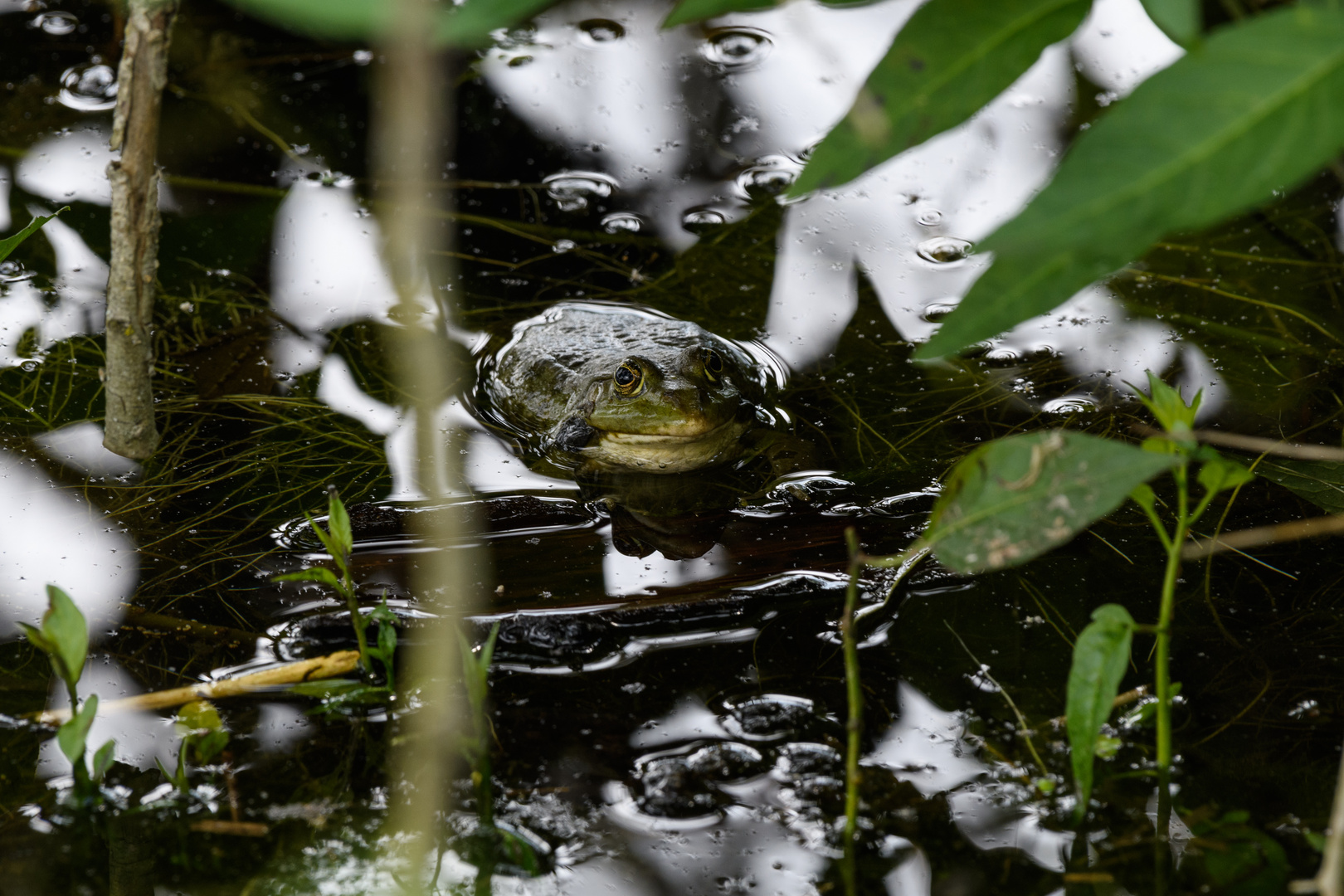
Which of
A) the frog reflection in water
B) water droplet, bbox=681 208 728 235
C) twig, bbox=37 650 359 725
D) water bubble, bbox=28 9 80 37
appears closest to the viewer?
twig, bbox=37 650 359 725

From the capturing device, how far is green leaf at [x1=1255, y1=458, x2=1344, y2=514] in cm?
315

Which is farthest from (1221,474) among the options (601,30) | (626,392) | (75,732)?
(601,30)

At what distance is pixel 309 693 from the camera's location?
2.53 meters

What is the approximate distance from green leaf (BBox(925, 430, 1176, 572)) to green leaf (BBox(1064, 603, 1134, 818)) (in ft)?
1.11

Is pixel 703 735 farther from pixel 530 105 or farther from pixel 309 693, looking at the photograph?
pixel 530 105

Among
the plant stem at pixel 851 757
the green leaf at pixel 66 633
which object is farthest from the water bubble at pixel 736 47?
the green leaf at pixel 66 633

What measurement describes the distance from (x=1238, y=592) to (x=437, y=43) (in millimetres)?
2785

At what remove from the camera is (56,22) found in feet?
19.5

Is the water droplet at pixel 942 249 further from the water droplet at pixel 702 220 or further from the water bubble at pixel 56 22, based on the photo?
the water bubble at pixel 56 22

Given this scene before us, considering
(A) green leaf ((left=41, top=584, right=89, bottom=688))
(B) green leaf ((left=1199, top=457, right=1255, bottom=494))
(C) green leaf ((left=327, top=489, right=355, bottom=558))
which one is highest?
(C) green leaf ((left=327, top=489, right=355, bottom=558))

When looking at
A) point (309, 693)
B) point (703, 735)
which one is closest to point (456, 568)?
point (703, 735)

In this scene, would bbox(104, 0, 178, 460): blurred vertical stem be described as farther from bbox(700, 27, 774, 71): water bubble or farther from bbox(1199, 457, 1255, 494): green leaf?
bbox(700, 27, 774, 71): water bubble

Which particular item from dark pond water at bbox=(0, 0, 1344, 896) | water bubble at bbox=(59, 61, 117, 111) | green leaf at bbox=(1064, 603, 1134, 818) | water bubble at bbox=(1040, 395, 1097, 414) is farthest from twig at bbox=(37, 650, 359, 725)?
water bubble at bbox=(59, 61, 117, 111)

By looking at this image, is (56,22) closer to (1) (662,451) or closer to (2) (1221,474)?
(1) (662,451)
